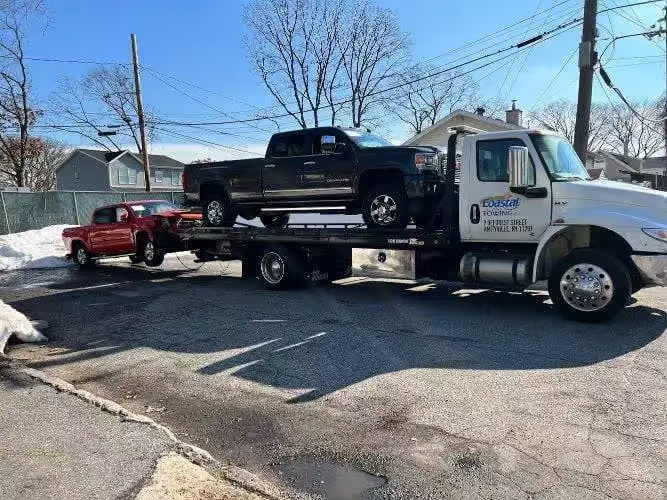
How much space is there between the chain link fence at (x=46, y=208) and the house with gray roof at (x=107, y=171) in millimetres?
37612

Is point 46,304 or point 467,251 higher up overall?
point 467,251

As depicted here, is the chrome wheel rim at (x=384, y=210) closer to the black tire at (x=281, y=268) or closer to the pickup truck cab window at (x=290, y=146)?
the pickup truck cab window at (x=290, y=146)

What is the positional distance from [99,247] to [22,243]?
5.40 m

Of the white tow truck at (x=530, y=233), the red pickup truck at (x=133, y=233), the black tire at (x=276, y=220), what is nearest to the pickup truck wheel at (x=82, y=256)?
the red pickup truck at (x=133, y=233)

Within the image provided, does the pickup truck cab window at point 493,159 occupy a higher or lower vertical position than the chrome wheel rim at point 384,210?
higher

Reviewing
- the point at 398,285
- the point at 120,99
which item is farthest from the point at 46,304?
the point at 120,99

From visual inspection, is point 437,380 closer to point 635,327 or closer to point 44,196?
point 635,327

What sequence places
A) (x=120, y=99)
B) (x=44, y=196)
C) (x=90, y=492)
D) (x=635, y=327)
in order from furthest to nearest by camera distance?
(x=120, y=99), (x=44, y=196), (x=635, y=327), (x=90, y=492)

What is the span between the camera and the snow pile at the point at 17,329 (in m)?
7.33

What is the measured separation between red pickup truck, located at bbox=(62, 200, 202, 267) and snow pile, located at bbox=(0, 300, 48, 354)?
5592 millimetres

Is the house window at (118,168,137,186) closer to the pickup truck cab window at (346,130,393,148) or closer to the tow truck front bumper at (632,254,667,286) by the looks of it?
the pickup truck cab window at (346,130,393,148)

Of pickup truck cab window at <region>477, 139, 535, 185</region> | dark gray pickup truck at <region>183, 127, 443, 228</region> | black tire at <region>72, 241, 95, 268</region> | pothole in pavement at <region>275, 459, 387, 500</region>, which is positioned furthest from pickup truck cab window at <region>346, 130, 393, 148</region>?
black tire at <region>72, 241, 95, 268</region>

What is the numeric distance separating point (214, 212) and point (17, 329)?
5.18 meters

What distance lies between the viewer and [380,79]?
1780 inches
